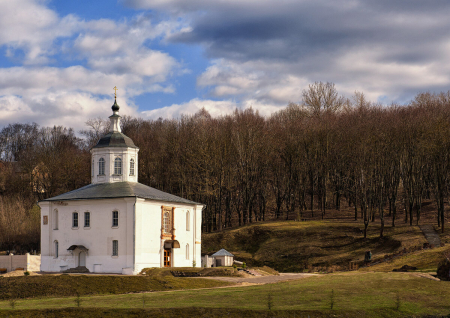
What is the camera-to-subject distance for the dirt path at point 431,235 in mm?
49594

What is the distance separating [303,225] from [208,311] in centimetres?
4058

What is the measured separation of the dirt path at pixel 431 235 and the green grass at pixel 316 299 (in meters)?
20.9

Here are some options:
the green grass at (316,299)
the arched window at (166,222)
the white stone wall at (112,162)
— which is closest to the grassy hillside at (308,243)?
the arched window at (166,222)

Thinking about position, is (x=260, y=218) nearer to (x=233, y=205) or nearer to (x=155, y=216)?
(x=233, y=205)

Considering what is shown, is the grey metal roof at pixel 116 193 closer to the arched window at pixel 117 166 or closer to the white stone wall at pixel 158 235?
the white stone wall at pixel 158 235

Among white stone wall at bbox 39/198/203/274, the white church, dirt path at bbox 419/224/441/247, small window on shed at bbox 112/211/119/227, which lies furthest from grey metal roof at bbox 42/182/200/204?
dirt path at bbox 419/224/441/247

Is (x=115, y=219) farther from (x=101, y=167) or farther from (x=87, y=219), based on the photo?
(x=101, y=167)

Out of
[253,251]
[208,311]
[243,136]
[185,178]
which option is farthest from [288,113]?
[208,311]

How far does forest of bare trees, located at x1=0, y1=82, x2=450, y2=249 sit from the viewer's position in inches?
2312

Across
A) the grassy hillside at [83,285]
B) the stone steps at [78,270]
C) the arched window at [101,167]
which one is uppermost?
the arched window at [101,167]

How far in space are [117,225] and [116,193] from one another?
8.92 feet

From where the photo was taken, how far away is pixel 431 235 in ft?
171

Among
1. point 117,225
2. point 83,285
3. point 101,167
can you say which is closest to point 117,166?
point 101,167

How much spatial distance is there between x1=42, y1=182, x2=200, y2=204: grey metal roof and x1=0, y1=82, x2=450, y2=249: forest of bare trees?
17.5 m
